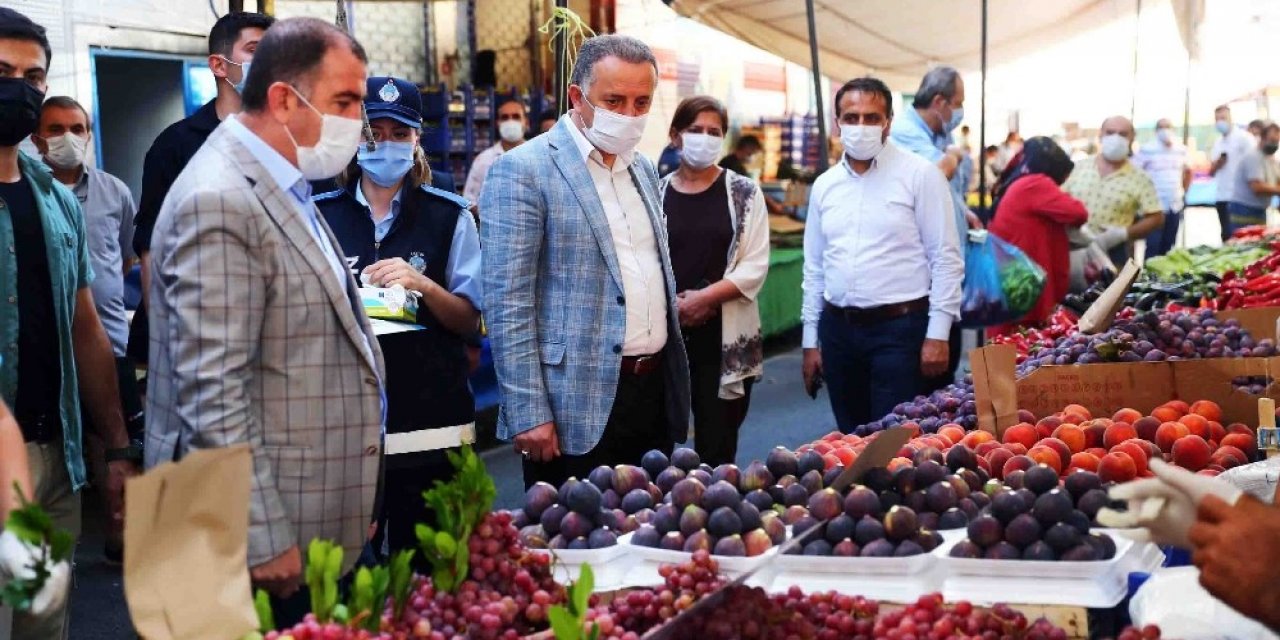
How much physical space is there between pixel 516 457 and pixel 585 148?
4.19 metres

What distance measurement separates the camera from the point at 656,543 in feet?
8.64

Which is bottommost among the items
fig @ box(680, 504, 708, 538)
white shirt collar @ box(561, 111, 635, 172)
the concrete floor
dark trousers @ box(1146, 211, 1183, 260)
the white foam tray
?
the concrete floor

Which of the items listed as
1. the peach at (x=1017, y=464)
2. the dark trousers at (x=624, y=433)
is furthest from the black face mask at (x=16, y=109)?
the peach at (x=1017, y=464)

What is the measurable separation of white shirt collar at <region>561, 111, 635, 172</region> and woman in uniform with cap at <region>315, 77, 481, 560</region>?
0.39m

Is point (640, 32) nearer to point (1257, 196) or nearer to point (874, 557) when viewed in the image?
point (1257, 196)

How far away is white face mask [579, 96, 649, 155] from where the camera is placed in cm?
380

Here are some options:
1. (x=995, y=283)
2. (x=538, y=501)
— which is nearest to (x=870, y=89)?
(x=995, y=283)

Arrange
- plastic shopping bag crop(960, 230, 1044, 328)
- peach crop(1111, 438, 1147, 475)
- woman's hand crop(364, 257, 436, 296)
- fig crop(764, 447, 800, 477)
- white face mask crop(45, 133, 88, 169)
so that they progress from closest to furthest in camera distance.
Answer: fig crop(764, 447, 800, 477)
peach crop(1111, 438, 1147, 475)
woman's hand crop(364, 257, 436, 296)
white face mask crop(45, 133, 88, 169)
plastic shopping bag crop(960, 230, 1044, 328)

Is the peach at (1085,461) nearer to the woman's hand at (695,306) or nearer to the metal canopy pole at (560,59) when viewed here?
the woman's hand at (695,306)

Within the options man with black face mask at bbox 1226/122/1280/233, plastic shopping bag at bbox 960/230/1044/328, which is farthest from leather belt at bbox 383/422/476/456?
man with black face mask at bbox 1226/122/1280/233

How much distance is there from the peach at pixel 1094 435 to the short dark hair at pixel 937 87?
135 inches

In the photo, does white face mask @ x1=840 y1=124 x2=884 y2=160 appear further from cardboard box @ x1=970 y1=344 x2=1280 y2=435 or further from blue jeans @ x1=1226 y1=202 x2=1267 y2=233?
blue jeans @ x1=1226 y1=202 x2=1267 y2=233

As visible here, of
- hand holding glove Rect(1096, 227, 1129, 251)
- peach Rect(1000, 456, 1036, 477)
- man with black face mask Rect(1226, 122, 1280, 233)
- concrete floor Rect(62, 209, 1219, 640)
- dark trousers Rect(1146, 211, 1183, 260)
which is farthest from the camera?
man with black face mask Rect(1226, 122, 1280, 233)

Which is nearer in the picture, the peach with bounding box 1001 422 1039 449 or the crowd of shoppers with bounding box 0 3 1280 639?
the crowd of shoppers with bounding box 0 3 1280 639
